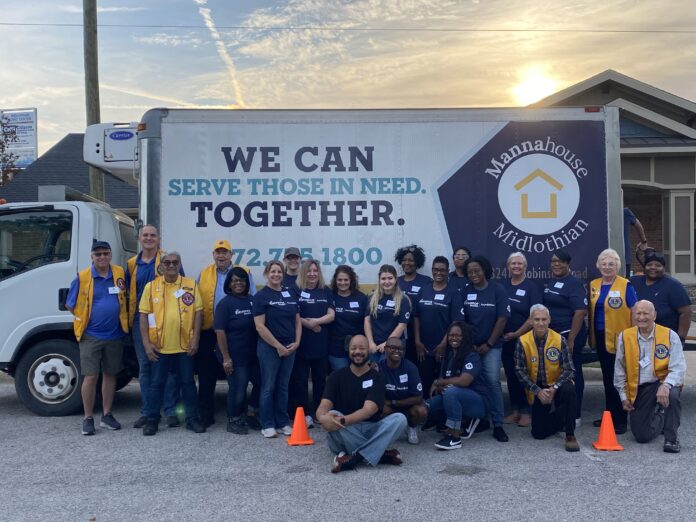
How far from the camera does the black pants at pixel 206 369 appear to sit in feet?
22.8

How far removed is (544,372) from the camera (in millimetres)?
6363

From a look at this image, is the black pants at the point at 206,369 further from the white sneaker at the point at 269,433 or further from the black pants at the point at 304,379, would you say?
the black pants at the point at 304,379

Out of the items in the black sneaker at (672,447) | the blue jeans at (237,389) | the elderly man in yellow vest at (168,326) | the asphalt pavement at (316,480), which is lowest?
the asphalt pavement at (316,480)

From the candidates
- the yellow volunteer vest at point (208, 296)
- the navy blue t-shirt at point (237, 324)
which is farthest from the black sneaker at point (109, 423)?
the navy blue t-shirt at point (237, 324)

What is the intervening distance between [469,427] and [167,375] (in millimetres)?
2889

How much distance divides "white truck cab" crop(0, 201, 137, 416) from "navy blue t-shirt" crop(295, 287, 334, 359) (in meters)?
2.32

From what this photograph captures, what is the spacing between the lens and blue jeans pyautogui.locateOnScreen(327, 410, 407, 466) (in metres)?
5.62

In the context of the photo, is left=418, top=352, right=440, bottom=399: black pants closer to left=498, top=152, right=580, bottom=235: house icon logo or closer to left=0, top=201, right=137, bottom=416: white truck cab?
left=498, top=152, right=580, bottom=235: house icon logo

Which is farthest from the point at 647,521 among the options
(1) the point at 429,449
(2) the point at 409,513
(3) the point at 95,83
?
(3) the point at 95,83

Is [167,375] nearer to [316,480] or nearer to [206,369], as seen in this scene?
[206,369]

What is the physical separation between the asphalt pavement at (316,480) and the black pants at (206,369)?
0.25m

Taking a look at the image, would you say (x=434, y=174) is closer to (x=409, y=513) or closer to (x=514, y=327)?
(x=514, y=327)

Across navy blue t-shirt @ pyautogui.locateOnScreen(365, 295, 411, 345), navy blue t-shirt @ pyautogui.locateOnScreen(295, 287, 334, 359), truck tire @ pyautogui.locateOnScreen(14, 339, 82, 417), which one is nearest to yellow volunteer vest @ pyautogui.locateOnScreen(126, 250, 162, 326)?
truck tire @ pyautogui.locateOnScreen(14, 339, 82, 417)

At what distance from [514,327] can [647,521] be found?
8.90 feet
